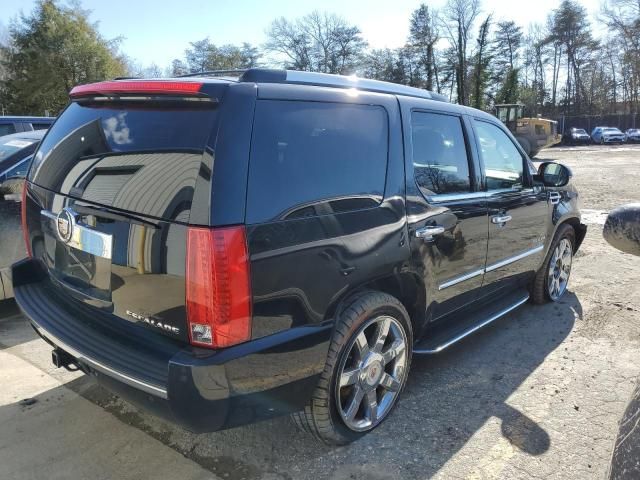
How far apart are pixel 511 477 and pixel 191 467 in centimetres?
158

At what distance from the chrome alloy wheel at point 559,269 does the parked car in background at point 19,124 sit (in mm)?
5993

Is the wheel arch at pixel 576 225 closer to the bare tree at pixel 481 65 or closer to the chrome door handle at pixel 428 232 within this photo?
the chrome door handle at pixel 428 232

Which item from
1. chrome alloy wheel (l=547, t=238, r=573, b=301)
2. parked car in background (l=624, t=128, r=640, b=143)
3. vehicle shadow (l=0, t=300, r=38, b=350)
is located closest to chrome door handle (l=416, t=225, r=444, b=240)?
chrome alloy wheel (l=547, t=238, r=573, b=301)

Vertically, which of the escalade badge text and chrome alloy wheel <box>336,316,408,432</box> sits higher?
the escalade badge text

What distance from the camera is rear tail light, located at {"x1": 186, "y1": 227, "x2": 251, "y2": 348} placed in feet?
6.34

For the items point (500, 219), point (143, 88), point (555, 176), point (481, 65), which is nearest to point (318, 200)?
point (143, 88)

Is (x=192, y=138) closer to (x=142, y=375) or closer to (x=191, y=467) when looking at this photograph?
(x=142, y=375)

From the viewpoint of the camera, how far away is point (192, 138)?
206 cm

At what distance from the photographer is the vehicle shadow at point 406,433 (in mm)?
2516

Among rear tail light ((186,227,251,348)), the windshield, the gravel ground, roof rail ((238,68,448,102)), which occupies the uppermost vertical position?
roof rail ((238,68,448,102))

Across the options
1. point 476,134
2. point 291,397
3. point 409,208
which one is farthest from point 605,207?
point 291,397

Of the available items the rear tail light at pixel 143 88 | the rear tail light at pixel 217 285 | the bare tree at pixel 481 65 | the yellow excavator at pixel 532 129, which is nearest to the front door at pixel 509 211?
the rear tail light at pixel 217 285

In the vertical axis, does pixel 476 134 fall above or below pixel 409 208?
above

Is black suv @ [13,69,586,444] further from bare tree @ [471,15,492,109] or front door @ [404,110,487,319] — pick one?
bare tree @ [471,15,492,109]
